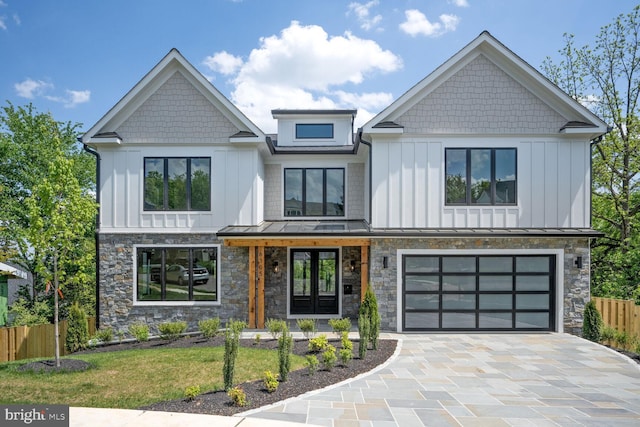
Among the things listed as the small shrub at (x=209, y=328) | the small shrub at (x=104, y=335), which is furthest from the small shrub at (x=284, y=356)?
the small shrub at (x=104, y=335)

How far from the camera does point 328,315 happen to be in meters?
A: 13.7

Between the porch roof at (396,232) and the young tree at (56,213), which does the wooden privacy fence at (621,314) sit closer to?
the porch roof at (396,232)

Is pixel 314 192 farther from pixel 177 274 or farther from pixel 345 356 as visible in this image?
pixel 345 356


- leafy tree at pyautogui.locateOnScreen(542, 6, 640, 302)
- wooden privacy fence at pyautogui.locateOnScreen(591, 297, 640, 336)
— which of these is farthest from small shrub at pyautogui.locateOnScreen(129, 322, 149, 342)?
leafy tree at pyautogui.locateOnScreen(542, 6, 640, 302)

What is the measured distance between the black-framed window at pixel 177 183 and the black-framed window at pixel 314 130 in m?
4.66

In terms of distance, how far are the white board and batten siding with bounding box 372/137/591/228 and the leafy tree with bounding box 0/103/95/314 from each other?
13001mm

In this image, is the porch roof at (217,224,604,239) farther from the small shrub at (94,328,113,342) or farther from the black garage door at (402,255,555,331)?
the small shrub at (94,328,113,342)

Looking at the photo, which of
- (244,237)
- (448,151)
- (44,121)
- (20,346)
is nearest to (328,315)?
(244,237)

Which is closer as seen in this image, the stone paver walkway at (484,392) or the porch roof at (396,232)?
the stone paver walkway at (484,392)

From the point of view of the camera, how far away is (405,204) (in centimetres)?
1186

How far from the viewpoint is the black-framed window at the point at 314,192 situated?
47.1 feet

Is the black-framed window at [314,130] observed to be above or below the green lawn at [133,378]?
above

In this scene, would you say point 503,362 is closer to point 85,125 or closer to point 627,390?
point 627,390

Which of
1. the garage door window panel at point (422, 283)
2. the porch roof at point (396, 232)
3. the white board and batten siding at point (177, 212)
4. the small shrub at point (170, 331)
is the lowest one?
the small shrub at point (170, 331)
